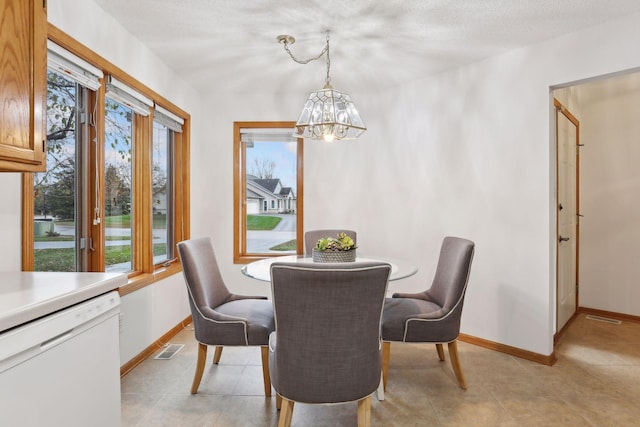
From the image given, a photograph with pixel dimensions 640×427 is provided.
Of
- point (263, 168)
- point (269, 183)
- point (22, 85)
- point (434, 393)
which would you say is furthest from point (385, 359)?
point (263, 168)

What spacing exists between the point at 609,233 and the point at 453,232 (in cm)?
182

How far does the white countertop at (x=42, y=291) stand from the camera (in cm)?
102

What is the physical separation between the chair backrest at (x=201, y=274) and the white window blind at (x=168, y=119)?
121 centimetres

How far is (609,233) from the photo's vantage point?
385 cm

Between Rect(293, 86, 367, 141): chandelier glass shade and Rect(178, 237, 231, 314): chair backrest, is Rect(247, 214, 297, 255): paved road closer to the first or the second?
Rect(178, 237, 231, 314): chair backrest

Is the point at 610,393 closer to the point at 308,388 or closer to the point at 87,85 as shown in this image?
the point at 308,388

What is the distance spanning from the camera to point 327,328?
153cm

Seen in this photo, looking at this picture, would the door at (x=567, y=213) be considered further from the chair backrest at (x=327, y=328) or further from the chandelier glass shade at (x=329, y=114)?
the chair backrest at (x=327, y=328)

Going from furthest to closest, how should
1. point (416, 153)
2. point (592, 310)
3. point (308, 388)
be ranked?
point (592, 310) < point (416, 153) < point (308, 388)

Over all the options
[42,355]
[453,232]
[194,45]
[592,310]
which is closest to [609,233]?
[592,310]

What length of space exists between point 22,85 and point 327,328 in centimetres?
154

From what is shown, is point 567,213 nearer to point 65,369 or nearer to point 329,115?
point 329,115

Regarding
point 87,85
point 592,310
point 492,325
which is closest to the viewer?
point 87,85

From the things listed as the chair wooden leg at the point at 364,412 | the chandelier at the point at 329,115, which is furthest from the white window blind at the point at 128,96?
the chair wooden leg at the point at 364,412
